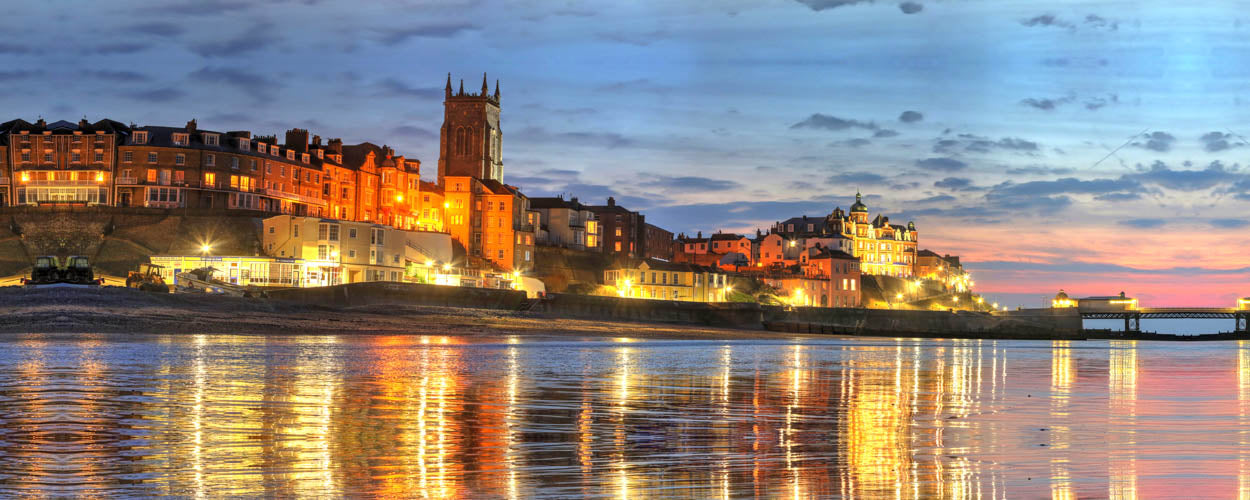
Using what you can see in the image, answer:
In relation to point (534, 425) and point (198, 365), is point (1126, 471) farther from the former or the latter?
point (198, 365)

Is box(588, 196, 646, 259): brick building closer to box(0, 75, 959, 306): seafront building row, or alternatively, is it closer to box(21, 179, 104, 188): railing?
box(0, 75, 959, 306): seafront building row

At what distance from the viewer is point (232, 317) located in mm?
55562

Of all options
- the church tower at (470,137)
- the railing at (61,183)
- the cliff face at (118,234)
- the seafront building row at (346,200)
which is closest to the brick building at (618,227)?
the seafront building row at (346,200)

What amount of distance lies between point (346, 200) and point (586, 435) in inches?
4324

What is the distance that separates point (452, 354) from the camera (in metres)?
35.6

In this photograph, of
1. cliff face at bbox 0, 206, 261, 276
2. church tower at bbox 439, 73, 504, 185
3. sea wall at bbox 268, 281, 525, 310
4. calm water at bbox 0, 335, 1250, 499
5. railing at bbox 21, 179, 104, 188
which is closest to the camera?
calm water at bbox 0, 335, 1250, 499

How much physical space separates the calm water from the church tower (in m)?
119

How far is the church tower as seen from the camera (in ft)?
471

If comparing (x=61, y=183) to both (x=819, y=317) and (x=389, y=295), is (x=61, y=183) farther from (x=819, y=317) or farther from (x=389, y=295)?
(x=819, y=317)

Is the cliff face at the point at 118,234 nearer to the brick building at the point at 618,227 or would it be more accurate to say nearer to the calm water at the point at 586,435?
the brick building at the point at 618,227

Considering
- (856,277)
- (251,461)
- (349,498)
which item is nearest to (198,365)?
(251,461)

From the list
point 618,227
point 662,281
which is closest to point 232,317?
point 662,281

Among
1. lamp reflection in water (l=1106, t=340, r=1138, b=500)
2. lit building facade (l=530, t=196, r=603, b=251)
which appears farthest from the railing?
lamp reflection in water (l=1106, t=340, r=1138, b=500)

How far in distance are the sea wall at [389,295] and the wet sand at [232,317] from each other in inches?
87.2
